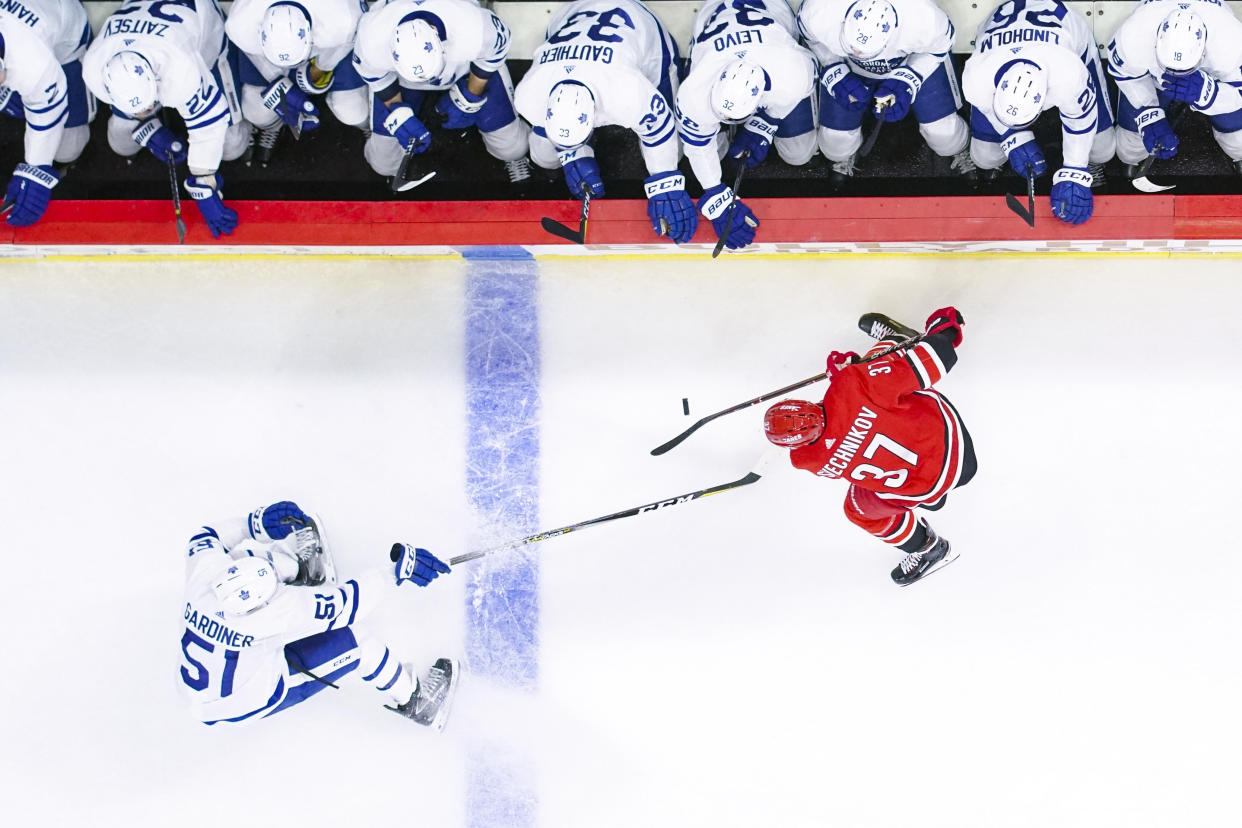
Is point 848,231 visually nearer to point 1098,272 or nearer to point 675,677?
point 1098,272

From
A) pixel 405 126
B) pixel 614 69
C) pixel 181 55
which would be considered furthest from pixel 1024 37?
pixel 181 55

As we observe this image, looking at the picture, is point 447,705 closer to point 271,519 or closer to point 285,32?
point 271,519

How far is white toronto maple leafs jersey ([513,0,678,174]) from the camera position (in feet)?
10.9

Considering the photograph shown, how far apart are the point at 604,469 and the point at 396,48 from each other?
1.50 m

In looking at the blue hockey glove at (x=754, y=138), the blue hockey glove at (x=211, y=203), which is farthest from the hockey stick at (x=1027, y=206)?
the blue hockey glove at (x=211, y=203)

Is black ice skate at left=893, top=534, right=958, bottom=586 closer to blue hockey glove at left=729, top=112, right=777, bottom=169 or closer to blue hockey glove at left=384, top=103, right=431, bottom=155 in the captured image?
blue hockey glove at left=729, top=112, right=777, bottom=169

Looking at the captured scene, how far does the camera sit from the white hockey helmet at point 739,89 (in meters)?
3.24

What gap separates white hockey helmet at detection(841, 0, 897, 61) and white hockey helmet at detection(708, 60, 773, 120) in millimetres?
273

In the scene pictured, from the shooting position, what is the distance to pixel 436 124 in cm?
389

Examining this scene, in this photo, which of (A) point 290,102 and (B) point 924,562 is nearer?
(A) point 290,102

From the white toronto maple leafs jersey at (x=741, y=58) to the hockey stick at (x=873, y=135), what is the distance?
229mm

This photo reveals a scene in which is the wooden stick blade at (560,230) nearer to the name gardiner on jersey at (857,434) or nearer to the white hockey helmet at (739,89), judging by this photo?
the white hockey helmet at (739,89)

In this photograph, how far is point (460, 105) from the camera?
3.59 metres

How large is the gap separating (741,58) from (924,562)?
169 cm
